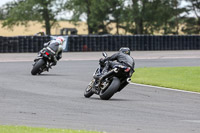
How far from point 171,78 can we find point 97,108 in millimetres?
8987

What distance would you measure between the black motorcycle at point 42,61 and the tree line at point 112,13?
47.3 m

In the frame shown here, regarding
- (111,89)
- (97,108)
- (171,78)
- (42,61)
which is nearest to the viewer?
(97,108)

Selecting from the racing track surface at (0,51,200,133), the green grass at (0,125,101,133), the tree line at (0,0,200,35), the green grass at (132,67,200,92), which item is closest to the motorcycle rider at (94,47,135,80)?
the racing track surface at (0,51,200,133)

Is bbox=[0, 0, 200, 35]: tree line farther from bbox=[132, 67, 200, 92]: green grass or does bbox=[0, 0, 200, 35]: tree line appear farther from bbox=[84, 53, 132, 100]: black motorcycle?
bbox=[84, 53, 132, 100]: black motorcycle

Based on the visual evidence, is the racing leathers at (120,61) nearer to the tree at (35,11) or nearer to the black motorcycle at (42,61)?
the black motorcycle at (42,61)

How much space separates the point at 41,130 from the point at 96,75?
561 centimetres

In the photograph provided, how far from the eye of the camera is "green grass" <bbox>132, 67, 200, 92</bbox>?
1716cm

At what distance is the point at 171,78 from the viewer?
19.8 m

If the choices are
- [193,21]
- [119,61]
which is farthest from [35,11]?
[119,61]

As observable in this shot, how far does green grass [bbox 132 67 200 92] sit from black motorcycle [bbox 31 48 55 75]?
9.83 ft

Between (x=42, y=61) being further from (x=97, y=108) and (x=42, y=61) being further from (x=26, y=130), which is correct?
(x=26, y=130)

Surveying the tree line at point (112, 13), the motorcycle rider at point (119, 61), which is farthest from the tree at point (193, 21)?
the motorcycle rider at point (119, 61)

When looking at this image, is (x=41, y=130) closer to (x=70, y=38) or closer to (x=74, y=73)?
(x=74, y=73)

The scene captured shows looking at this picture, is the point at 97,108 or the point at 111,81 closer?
the point at 97,108
